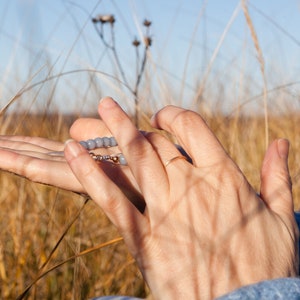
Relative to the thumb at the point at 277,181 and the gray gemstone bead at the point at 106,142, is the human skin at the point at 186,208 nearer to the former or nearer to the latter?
the thumb at the point at 277,181

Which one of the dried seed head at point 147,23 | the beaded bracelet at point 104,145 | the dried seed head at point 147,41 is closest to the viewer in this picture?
the beaded bracelet at point 104,145

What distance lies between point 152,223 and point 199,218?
73mm

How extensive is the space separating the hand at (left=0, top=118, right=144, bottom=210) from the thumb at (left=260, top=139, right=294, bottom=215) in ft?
0.74

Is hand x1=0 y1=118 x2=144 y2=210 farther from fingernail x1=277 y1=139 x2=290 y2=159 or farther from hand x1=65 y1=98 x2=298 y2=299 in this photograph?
fingernail x1=277 y1=139 x2=290 y2=159

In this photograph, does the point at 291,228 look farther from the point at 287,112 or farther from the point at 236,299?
the point at 287,112

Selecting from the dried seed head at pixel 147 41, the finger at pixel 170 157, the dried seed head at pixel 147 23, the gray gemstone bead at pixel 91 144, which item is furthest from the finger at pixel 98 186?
the dried seed head at pixel 147 23

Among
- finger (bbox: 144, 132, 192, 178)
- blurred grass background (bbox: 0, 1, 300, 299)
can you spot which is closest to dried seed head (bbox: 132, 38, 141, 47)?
blurred grass background (bbox: 0, 1, 300, 299)

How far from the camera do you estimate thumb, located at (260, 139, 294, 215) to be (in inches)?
40.6

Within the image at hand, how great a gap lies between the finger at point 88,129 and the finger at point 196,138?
199 mm

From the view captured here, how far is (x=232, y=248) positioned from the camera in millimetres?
908

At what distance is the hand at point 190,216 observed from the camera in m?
0.89

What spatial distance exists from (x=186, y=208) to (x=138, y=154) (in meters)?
0.12

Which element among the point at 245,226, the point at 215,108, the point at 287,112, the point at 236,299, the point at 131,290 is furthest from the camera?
the point at 287,112

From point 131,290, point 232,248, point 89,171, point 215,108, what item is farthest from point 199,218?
point 215,108
